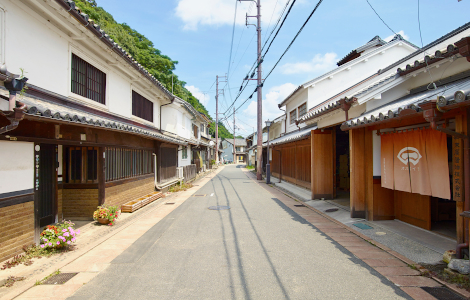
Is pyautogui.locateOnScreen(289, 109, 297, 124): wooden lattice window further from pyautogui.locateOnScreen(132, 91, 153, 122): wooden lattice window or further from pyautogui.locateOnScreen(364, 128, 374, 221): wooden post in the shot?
pyautogui.locateOnScreen(364, 128, 374, 221): wooden post

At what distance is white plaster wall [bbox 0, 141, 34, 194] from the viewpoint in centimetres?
498

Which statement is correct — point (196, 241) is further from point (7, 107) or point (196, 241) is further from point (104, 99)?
point (104, 99)

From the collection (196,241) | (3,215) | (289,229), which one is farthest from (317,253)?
(3,215)

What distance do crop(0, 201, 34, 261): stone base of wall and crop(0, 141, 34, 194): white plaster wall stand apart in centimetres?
41

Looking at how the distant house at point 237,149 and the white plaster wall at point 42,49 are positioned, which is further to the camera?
the distant house at point 237,149

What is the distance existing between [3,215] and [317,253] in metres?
6.51

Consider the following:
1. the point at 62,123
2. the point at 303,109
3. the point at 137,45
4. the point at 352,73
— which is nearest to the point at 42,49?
the point at 62,123

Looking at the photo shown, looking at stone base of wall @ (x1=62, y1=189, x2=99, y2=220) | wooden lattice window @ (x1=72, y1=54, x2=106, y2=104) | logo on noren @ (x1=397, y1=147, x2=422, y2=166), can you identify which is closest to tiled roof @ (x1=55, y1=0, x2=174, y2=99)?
wooden lattice window @ (x1=72, y1=54, x2=106, y2=104)

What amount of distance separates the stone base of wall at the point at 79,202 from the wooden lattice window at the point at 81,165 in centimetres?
37

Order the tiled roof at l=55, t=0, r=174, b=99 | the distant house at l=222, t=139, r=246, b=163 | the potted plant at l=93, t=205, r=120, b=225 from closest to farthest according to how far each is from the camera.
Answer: the tiled roof at l=55, t=0, r=174, b=99 < the potted plant at l=93, t=205, r=120, b=225 < the distant house at l=222, t=139, r=246, b=163

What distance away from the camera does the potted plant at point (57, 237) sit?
571cm

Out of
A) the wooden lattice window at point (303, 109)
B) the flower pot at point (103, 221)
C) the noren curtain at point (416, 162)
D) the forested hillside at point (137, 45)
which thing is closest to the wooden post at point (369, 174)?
the noren curtain at point (416, 162)

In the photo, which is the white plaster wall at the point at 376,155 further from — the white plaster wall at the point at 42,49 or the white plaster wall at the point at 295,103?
the white plaster wall at the point at 295,103

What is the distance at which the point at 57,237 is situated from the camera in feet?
19.2
